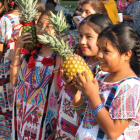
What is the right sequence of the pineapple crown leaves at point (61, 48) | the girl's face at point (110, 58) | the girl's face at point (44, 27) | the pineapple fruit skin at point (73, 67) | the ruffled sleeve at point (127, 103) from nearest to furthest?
the ruffled sleeve at point (127, 103), the girl's face at point (110, 58), the pineapple fruit skin at point (73, 67), the pineapple crown leaves at point (61, 48), the girl's face at point (44, 27)

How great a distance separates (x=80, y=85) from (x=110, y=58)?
334 millimetres

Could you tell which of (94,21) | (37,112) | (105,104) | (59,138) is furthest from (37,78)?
(105,104)

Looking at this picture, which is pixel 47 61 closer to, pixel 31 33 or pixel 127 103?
pixel 31 33

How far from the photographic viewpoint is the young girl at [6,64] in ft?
12.4

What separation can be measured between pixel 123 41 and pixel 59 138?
149cm

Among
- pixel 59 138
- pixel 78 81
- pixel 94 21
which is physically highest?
pixel 94 21

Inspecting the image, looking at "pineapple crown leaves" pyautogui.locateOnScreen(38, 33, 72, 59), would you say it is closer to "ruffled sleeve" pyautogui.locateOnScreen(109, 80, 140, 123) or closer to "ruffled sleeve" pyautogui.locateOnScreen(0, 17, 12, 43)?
"ruffled sleeve" pyautogui.locateOnScreen(109, 80, 140, 123)

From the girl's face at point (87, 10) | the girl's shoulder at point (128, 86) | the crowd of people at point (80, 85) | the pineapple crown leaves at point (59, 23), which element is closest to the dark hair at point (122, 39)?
the crowd of people at point (80, 85)

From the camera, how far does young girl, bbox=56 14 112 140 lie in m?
2.33

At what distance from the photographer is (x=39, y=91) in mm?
3020

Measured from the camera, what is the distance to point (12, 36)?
380 centimetres

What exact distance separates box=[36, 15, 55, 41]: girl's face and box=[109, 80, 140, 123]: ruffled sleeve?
1378 mm

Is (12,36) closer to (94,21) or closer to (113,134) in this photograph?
(94,21)

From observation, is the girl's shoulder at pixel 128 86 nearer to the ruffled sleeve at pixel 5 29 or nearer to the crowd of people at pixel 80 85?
the crowd of people at pixel 80 85
